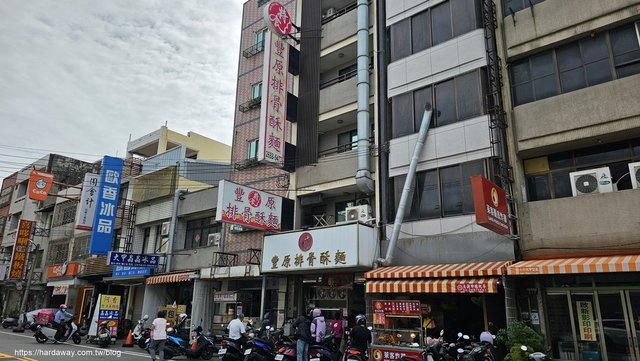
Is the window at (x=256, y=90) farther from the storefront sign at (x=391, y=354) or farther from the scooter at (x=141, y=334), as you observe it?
the storefront sign at (x=391, y=354)

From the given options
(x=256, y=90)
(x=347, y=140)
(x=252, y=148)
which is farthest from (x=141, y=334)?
(x=256, y=90)

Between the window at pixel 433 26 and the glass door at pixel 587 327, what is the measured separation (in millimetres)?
9228

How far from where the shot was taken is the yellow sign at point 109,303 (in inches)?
794

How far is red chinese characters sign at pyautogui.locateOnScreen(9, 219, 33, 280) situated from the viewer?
36.3 metres

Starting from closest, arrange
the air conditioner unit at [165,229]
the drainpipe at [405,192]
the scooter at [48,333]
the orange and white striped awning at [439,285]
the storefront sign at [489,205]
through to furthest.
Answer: the storefront sign at [489,205] < the orange and white striped awning at [439,285] < the drainpipe at [405,192] < the scooter at [48,333] < the air conditioner unit at [165,229]

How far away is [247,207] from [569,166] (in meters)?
11.4

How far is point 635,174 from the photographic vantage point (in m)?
11.8

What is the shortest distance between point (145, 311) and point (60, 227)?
17374mm

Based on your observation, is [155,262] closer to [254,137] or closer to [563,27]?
[254,137]

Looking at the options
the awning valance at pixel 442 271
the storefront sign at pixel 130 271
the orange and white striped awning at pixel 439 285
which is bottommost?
the orange and white striped awning at pixel 439 285

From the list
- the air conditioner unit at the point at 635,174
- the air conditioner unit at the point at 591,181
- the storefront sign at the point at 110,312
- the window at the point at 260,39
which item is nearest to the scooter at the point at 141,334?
the storefront sign at the point at 110,312

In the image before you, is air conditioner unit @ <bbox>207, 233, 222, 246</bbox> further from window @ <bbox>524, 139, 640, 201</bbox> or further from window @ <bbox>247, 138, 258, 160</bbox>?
window @ <bbox>524, 139, 640, 201</bbox>

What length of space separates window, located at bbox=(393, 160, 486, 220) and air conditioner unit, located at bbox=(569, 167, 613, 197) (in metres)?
2.51

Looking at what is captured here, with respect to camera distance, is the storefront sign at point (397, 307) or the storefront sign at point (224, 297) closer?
the storefront sign at point (397, 307)
